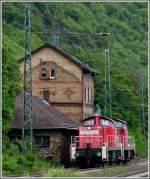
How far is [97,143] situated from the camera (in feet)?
119

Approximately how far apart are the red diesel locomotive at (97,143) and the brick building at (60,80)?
13.7 meters

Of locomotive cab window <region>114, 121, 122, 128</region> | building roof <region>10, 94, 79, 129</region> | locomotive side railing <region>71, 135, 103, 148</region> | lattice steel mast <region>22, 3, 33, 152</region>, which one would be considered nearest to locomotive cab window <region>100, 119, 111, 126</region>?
locomotive side railing <region>71, 135, 103, 148</region>

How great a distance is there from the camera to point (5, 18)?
10588 centimetres

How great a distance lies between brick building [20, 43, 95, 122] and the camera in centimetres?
5206

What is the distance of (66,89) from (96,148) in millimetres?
17280

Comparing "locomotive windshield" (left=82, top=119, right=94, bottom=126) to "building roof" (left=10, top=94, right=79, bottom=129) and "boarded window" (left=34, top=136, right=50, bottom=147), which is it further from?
"boarded window" (left=34, top=136, right=50, bottom=147)

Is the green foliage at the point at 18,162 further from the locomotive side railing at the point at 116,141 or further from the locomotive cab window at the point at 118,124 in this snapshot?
the locomotive cab window at the point at 118,124

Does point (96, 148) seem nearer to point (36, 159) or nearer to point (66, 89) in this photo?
point (36, 159)

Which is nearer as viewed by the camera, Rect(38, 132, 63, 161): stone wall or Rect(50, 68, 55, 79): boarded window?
Rect(38, 132, 63, 161): stone wall

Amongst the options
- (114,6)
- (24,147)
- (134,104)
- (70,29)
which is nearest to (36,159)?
(24,147)

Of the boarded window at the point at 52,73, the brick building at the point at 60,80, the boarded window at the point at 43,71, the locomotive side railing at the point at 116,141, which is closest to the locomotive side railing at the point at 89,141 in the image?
the locomotive side railing at the point at 116,141

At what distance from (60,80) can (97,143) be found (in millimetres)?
17126

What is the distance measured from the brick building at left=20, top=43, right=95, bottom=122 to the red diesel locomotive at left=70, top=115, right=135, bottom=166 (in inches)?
540

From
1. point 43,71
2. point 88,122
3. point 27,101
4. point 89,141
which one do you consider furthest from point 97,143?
point 43,71
